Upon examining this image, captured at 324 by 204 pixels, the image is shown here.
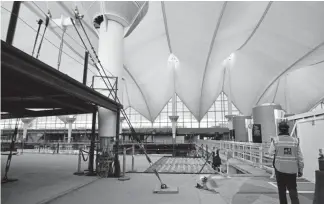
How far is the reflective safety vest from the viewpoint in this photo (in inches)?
169

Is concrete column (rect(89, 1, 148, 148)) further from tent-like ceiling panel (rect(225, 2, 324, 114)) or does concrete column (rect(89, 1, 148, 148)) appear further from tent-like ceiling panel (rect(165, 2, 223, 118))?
tent-like ceiling panel (rect(225, 2, 324, 114))

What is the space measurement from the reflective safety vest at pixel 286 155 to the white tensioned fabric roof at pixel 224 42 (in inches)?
814

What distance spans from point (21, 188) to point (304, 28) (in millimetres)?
34251

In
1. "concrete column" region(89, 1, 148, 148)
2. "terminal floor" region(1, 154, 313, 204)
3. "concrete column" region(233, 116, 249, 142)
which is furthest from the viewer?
"concrete column" region(233, 116, 249, 142)

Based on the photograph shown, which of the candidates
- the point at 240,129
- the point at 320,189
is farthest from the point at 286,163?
the point at 240,129

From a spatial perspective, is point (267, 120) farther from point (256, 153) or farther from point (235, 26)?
point (235, 26)

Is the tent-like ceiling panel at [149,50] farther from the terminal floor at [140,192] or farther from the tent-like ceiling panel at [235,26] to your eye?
the terminal floor at [140,192]

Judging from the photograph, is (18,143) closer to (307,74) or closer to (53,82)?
(53,82)

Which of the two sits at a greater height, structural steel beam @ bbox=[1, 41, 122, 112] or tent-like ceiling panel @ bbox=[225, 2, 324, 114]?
tent-like ceiling panel @ bbox=[225, 2, 324, 114]

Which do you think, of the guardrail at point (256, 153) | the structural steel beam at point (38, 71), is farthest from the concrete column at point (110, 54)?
the guardrail at point (256, 153)

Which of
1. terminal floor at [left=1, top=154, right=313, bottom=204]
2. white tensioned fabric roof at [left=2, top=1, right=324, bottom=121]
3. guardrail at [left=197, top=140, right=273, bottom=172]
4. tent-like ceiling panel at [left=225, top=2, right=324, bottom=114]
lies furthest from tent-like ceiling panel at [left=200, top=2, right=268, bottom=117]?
terminal floor at [left=1, top=154, right=313, bottom=204]

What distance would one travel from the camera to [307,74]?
45.7 meters

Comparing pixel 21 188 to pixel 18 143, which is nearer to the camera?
pixel 21 188

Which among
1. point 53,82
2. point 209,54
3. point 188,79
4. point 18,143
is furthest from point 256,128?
point 18,143
